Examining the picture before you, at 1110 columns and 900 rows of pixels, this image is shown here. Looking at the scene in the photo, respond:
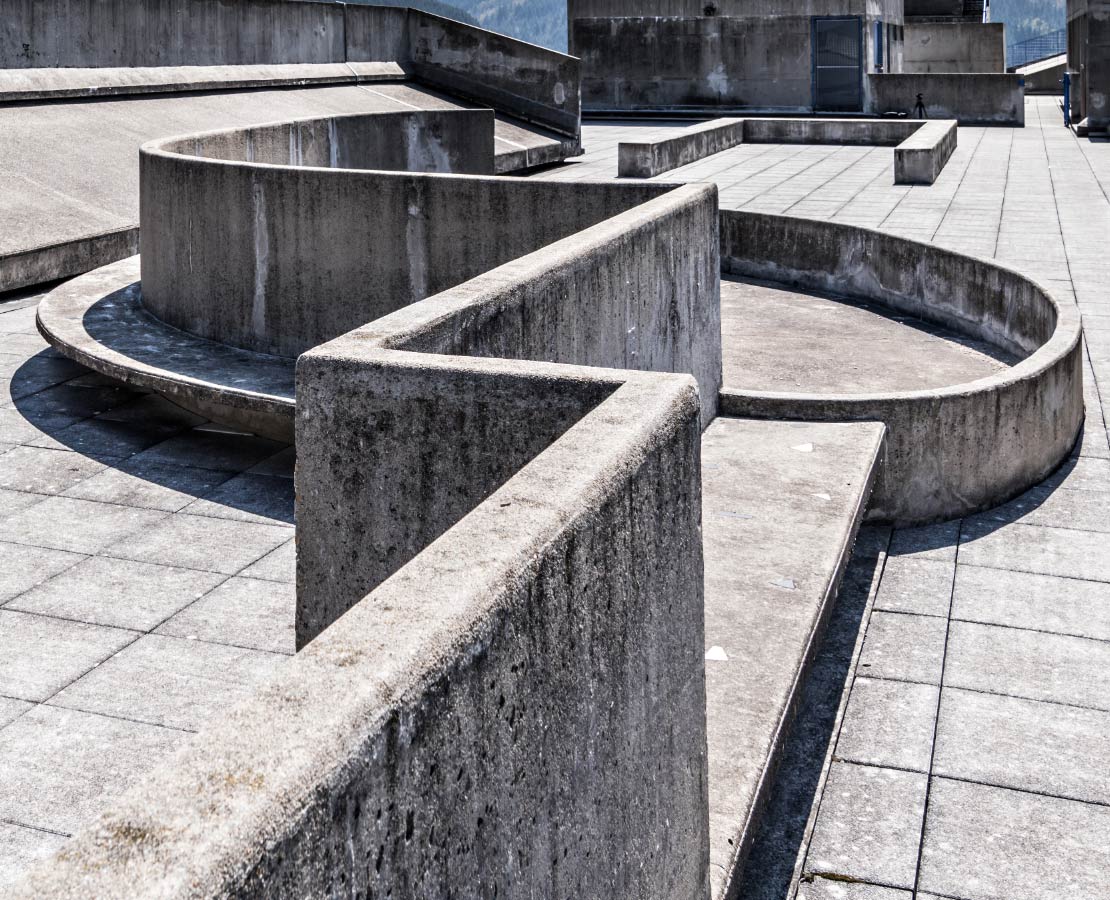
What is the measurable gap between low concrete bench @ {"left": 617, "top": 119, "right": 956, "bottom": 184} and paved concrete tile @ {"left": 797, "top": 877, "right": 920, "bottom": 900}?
1744 centimetres

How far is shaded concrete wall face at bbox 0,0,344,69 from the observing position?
15.7 meters

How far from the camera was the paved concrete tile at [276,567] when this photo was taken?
6184 millimetres

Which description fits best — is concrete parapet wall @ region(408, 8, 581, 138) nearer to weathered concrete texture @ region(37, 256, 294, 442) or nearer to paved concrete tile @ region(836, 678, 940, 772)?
weathered concrete texture @ region(37, 256, 294, 442)

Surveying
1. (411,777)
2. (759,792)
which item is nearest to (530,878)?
(411,777)

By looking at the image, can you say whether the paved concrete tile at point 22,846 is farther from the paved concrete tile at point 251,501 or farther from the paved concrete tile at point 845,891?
the paved concrete tile at point 251,501

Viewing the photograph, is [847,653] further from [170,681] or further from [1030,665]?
[170,681]

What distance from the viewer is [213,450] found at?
7.96 m

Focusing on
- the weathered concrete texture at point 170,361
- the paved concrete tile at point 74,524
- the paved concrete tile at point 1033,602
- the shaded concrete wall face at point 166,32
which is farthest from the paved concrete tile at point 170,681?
the shaded concrete wall face at point 166,32

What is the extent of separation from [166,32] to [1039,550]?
14.6 meters

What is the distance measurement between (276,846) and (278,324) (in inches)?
284

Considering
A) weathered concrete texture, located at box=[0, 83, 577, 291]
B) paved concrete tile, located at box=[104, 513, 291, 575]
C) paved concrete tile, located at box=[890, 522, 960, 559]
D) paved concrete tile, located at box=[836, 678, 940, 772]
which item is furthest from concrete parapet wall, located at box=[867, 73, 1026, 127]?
paved concrete tile, located at box=[836, 678, 940, 772]

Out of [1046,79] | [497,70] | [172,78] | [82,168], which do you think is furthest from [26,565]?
[1046,79]

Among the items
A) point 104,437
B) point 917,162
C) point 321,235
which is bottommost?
point 104,437

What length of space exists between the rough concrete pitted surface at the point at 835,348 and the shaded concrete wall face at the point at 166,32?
8.71m
